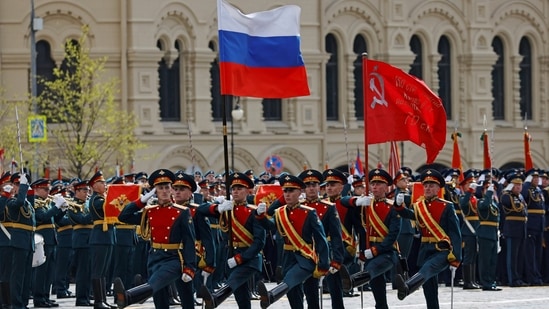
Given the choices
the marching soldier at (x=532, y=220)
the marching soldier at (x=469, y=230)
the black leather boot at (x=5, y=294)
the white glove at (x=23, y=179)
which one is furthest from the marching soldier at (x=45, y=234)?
the marching soldier at (x=532, y=220)

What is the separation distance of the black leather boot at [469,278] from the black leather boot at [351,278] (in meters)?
8.05

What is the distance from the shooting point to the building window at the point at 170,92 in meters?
47.7

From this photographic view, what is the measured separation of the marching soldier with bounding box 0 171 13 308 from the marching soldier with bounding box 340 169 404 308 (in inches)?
206

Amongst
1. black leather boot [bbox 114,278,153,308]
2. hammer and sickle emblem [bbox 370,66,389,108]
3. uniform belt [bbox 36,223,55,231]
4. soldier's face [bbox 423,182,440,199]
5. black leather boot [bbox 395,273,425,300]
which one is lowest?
black leather boot [bbox 395,273,425,300]

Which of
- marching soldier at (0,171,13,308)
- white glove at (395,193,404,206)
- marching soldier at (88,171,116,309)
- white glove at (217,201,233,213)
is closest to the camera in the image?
white glove at (217,201,233,213)

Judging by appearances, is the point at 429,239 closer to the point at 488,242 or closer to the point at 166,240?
the point at 166,240

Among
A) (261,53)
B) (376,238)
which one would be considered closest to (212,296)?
(376,238)

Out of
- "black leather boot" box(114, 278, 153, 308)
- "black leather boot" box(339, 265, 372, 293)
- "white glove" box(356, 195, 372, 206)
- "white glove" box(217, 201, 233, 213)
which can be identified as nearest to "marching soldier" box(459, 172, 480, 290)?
"black leather boot" box(339, 265, 372, 293)

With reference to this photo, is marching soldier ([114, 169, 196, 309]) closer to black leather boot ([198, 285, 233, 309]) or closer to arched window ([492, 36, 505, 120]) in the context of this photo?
black leather boot ([198, 285, 233, 309])

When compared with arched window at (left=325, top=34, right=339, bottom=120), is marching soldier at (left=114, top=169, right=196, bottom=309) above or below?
below

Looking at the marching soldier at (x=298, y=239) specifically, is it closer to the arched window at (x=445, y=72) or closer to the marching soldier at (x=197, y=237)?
the marching soldier at (x=197, y=237)

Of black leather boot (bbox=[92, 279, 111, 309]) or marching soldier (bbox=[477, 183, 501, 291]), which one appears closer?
black leather boot (bbox=[92, 279, 111, 309])

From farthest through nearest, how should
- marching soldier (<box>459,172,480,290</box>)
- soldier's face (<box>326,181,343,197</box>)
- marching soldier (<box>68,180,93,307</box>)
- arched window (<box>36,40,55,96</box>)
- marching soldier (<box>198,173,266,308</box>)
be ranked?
arched window (<box>36,40,55,96</box>) < marching soldier (<box>459,172,480,290</box>) < marching soldier (<box>68,180,93,307</box>) < soldier's face (<box>326,181,343,197</box>) < marching soldier (<box>198,173,266,308</box>)

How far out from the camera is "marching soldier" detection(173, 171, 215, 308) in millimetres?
19375
